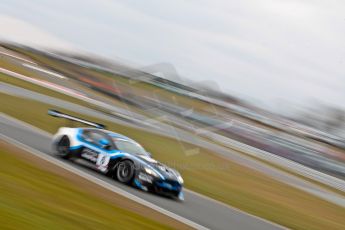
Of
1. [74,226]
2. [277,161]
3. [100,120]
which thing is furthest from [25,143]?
[277,161]

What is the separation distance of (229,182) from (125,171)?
749 cm

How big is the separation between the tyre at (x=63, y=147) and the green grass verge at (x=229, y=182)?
3761 mm

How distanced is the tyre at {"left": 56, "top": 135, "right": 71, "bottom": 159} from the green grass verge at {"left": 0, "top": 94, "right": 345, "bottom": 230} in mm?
3761

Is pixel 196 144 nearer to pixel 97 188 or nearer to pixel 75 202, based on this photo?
pixel 97 188

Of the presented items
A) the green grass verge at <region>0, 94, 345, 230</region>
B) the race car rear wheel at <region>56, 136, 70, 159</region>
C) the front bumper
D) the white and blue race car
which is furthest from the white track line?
the green grass verge at <region>0, 94, 345, 230</region>

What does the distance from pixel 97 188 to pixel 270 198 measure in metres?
8.58

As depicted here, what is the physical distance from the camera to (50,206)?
7.43 metres

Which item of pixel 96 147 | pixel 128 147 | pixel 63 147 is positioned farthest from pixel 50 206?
pixel 63 147

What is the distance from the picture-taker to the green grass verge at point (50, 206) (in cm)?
655

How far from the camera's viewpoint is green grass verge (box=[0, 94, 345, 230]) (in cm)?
1486

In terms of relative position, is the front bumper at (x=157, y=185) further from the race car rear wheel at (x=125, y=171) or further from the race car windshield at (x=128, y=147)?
the race car windshield at (x=128, y=147)

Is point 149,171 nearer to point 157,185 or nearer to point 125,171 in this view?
point 157,185

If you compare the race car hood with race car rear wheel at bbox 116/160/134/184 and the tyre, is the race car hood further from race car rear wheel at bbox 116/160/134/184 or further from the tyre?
the tyre

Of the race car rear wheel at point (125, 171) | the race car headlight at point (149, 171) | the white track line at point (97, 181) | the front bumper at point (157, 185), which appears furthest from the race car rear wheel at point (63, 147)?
the race car headlight at point (149, 171)
